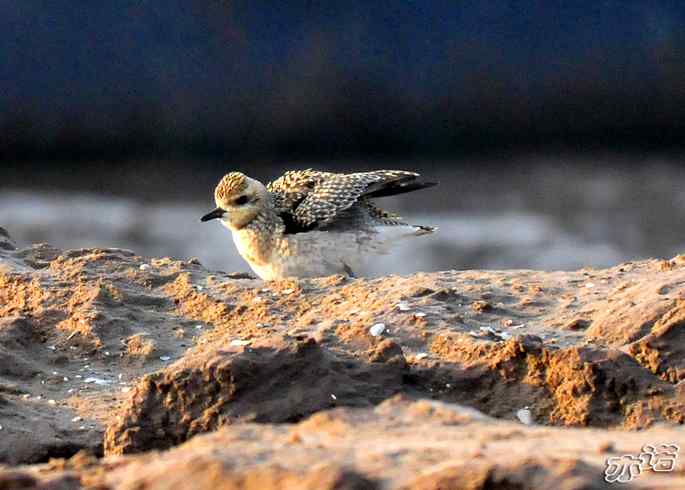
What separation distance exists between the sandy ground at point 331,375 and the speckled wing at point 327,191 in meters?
1.26

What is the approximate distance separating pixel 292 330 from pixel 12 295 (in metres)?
1.48

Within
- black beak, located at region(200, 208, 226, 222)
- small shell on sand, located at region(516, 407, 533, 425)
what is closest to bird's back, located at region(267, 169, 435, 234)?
black beak, located at region(200, 208, 226, 222)

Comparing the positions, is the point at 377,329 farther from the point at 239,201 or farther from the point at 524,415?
the point at 239,201

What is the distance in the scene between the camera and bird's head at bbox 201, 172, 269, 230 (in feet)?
27.6

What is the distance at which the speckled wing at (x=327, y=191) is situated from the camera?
8414 millimetres

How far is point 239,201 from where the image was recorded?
333 inches

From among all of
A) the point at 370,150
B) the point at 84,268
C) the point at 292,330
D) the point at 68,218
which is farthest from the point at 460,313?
the point at 68,218

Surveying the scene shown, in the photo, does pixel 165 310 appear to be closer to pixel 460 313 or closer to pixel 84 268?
pixel 84 268

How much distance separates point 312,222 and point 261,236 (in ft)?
0.96

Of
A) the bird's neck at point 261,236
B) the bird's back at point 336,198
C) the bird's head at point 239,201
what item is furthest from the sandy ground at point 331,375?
the bird's back at point 336,198

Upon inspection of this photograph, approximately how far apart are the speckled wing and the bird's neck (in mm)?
122
